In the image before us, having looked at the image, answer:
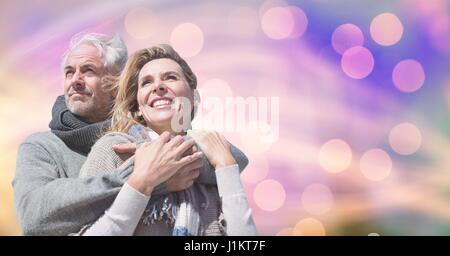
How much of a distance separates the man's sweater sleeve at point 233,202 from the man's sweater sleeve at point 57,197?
303 millimetres

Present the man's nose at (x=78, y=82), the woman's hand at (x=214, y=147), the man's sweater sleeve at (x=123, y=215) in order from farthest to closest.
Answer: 1. the man's nose at (x=78, y=82)
2. the woman's hand at (x=214, y=147)
3. the man's sweater sleeve at (x=123, y=215)

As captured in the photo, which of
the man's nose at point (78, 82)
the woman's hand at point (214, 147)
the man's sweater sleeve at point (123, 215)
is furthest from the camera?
the man's nose at point (78, 82)

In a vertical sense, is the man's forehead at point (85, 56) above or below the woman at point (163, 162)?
above

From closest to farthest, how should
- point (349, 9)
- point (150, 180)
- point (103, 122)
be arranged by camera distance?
point (150, 180)
point (103, 122)
point (349, 9)

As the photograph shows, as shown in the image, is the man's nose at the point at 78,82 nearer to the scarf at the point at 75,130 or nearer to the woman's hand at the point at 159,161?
the scarf at the point at 75,130

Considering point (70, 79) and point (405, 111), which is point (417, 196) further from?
point (70, 79)

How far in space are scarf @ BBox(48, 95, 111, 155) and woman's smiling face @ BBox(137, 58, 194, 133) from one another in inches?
7.0

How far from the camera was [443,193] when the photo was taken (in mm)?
1971

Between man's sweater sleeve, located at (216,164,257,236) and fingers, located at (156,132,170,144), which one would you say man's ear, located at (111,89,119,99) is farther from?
man's sweater sleeve, located at (216,164,257,236)

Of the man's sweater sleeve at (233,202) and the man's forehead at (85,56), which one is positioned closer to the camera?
the man's sweater sleeve at (233,202)

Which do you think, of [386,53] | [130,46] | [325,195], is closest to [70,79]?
[130,46]

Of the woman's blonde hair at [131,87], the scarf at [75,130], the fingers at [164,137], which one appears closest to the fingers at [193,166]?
the fingers at [164,137]

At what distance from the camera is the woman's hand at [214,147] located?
5.78ft

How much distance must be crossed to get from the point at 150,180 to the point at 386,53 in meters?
0.98
